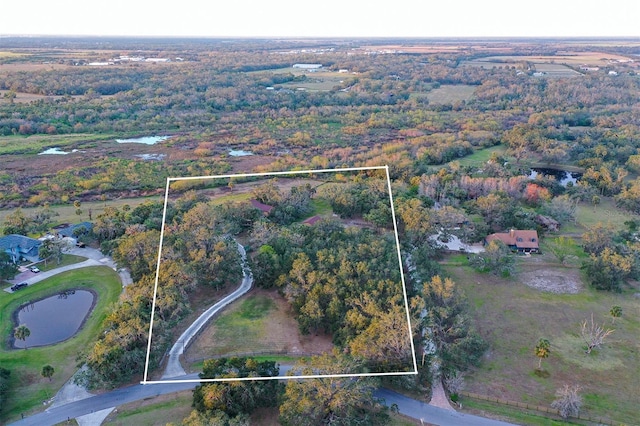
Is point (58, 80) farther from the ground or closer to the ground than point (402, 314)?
farther from the ground

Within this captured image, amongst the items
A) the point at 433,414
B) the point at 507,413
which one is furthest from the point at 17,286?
the point at 507,413

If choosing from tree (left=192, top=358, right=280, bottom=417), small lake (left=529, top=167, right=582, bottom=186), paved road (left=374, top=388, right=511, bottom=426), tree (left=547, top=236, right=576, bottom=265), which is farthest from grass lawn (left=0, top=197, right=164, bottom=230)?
small lake (left=529, top=167, right=582, bottom=186)

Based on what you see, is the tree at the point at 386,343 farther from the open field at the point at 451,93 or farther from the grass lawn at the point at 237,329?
the open field at the point at 451,93

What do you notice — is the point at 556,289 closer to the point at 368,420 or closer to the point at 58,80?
the point at 368,420

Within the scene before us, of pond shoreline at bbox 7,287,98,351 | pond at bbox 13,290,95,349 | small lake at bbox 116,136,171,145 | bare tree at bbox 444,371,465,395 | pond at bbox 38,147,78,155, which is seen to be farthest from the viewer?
small lake at bbox 116,136,171,145

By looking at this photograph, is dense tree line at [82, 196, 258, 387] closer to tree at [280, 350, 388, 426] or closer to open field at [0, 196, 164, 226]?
open field at [0, 196, 164, 226]

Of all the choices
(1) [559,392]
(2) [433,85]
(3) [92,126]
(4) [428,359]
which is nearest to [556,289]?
(1) [559,392]

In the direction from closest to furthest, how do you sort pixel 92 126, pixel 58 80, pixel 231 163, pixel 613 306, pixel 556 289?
pixel 613 306 < pixel 556 289 < pixel 231 163 < pixel 92 126 < pixel 58 80
